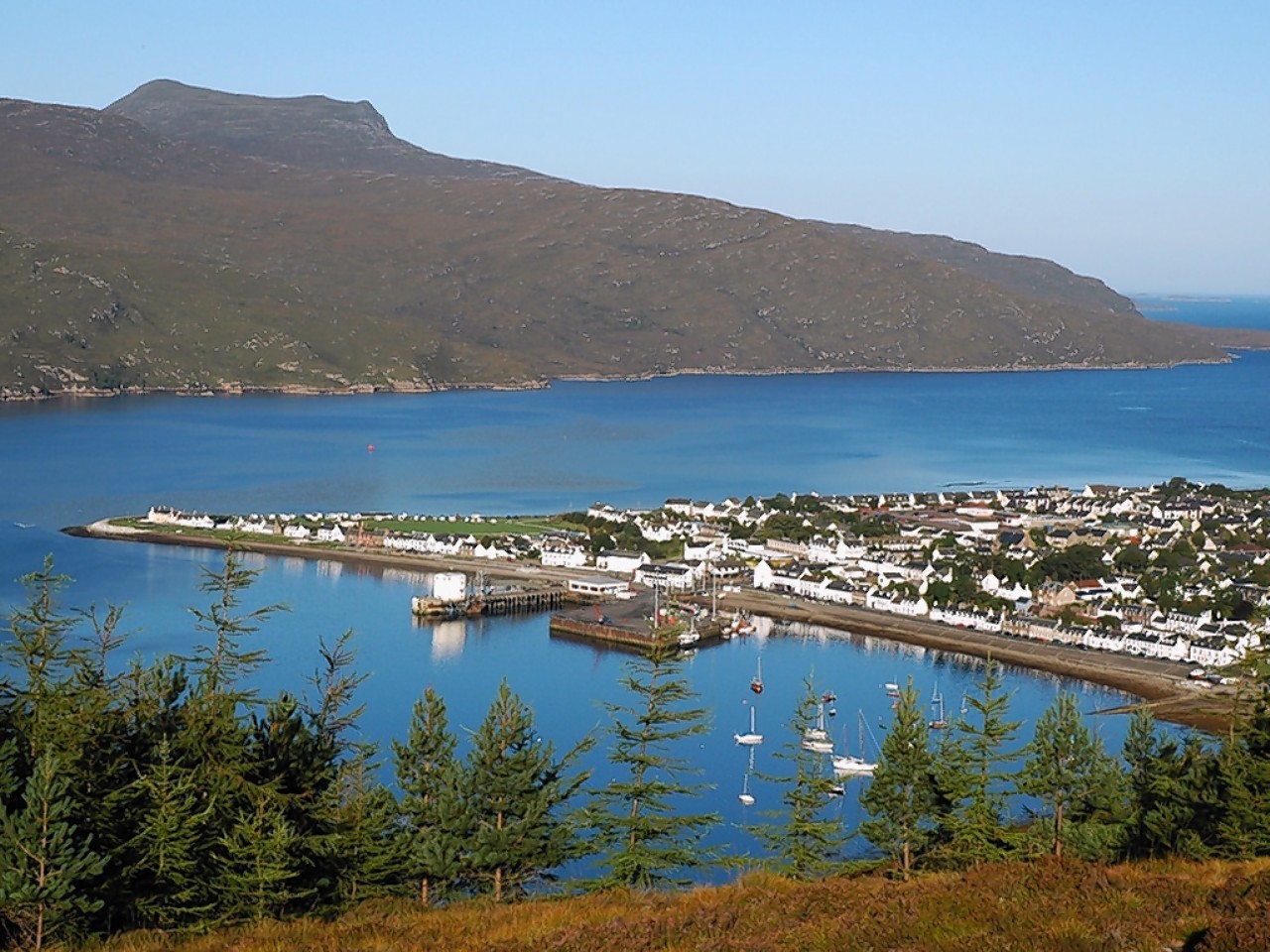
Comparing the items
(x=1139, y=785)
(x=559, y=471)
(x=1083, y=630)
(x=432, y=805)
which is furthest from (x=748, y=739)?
(x=559, y=471)

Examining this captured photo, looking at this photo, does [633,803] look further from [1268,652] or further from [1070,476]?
[1070,476]

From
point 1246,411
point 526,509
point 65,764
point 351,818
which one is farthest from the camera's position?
point 1246,411

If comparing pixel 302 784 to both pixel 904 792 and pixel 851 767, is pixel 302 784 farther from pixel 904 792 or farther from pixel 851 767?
pixel 851 767

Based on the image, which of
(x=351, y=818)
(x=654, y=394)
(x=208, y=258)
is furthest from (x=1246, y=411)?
(x=351, y=818)

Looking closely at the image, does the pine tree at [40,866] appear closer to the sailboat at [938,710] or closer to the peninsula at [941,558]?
the sailboat at [938,710]

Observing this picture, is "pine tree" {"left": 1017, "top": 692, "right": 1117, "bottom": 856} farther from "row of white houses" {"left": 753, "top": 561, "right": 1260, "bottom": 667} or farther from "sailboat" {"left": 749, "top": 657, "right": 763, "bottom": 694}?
"row of white houses" {"left": 753, "top": 561, "right": 1260, "bottom": 667}
